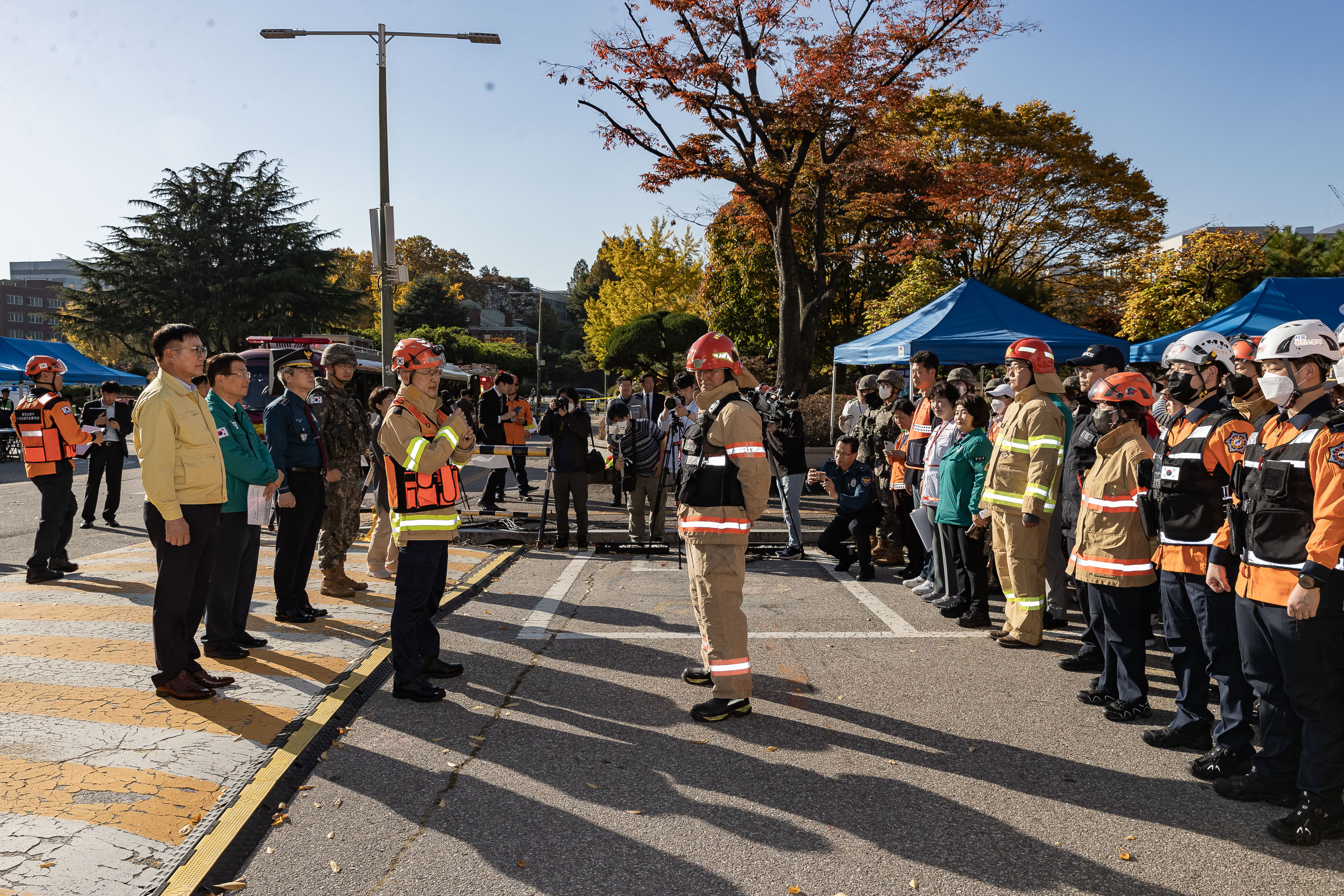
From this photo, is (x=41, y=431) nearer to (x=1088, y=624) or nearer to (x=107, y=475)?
(x=107, y=475)

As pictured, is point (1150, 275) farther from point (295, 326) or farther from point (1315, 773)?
point (295, 326)

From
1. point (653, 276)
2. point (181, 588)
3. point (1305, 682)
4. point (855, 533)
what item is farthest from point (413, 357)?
point (653, 276)

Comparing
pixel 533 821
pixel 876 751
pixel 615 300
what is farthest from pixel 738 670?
pixel 615 300

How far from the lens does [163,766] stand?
4.04 m

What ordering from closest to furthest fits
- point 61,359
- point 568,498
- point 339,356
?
point 339,356 < point 568,498 < point 61,359

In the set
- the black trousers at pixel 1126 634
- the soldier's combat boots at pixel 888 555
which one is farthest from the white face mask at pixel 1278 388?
the soldier's combat boots at pixel 888 555

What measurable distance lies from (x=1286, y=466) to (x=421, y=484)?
172 inches

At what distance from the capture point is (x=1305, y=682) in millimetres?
3545

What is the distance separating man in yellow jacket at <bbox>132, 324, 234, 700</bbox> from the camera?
4.80 m

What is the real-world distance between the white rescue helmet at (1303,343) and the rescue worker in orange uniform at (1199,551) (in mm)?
676

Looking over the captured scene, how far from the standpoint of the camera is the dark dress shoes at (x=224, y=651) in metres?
5.67

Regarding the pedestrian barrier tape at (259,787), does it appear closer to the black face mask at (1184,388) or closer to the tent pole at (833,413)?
the black face mask at (1184,388)

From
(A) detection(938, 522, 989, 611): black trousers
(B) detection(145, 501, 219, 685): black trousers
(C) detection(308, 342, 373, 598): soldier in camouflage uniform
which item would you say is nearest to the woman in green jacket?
(A) detection(938, 522, 989, 611): black trousers

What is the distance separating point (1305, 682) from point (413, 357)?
474 cm
